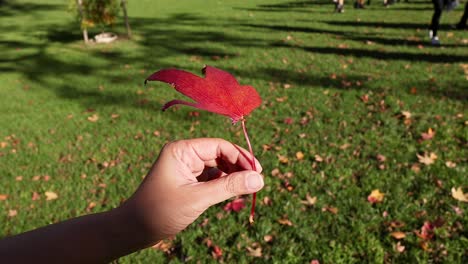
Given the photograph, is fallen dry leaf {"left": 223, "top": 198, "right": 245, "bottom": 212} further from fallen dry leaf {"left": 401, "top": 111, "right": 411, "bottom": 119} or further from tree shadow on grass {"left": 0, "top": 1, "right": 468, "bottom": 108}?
tree shadow on grass {"left": 0, "top": 1, "right": 468, "bottom": 108}

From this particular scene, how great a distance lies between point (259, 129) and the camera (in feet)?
15.7

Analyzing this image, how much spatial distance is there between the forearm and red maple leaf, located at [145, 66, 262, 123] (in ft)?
1.72

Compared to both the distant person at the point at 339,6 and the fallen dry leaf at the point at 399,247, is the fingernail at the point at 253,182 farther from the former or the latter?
the distant person at the point at 339,6

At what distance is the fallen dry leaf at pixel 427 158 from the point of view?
3729 millimetres

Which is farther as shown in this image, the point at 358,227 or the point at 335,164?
the point at 335,164

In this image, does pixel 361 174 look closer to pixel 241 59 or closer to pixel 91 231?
pixel 91 231

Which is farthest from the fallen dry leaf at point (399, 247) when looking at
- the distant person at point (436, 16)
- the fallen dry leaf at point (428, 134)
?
the distant person at point (436, 16)

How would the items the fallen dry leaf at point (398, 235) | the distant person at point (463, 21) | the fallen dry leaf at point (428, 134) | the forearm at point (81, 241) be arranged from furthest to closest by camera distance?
the distant person at point (463, 21), the fallen dry leaf at point (428, 134), the fallen dry leaf at point (398, 235), the forearm at point (81, 241)

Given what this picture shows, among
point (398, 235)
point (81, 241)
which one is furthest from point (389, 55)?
point (81, 241)


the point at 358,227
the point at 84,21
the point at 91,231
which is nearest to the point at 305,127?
the point at 358,227

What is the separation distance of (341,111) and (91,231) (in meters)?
4.33

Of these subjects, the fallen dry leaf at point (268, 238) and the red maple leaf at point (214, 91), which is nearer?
the red maple leaf at point (214, 91)

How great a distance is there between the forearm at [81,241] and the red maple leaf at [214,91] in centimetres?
52

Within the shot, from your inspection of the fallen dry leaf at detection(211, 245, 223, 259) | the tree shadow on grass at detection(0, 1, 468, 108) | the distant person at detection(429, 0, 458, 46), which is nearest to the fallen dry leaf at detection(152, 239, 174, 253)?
the fallen dry leaf at detection(211, 245, 223, 259)
